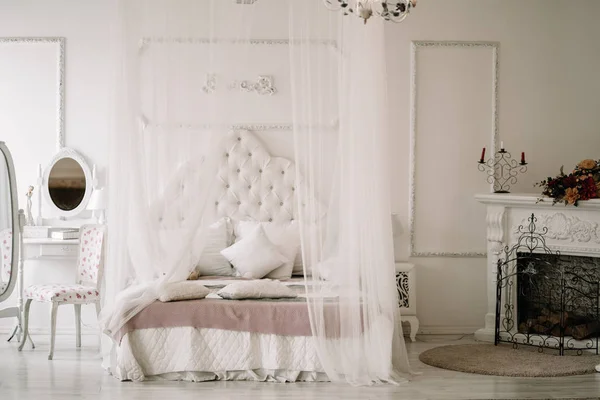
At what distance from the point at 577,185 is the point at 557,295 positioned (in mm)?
929

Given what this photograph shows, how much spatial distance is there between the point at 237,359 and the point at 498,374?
5.80ft

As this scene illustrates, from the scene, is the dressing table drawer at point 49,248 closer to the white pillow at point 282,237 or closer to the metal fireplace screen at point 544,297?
the white pillow at point 282,237

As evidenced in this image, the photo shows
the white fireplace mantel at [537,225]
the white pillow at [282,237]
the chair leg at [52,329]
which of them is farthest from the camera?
the white pillow at [282,237]

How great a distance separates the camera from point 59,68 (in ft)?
21.9

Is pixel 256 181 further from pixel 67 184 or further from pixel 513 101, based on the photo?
pixel 513 101

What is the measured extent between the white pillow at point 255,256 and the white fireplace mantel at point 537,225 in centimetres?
168

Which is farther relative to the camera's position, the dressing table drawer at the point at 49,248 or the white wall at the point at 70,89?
the white wall at the point at 70,89

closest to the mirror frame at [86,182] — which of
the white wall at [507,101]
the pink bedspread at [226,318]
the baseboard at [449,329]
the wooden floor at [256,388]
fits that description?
the wooden floor at [256,388]

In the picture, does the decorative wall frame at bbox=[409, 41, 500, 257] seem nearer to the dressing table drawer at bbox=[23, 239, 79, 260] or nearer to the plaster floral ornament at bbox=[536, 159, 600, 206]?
the plaster floral ornament at bbox=[536, 159, 600, 206]

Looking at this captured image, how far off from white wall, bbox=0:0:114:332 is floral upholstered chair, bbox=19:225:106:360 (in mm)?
449

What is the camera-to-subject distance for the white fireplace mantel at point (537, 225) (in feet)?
20.0

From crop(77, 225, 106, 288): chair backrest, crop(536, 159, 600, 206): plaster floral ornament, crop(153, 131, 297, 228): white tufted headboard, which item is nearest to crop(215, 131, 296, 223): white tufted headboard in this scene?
crop(153, 131, 297, 228): white tufted headboard

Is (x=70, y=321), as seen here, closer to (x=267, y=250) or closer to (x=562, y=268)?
(x=267, y=250)

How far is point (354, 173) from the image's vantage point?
483 cm
